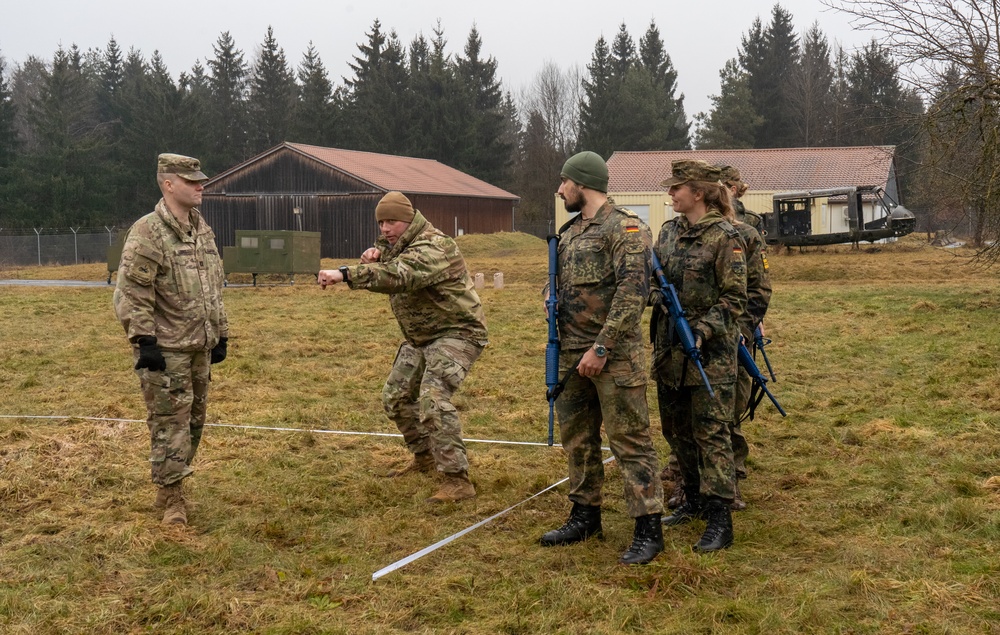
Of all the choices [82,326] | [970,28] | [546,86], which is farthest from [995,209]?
[546,86]

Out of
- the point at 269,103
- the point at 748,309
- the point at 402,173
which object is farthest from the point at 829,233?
the point at 269,103

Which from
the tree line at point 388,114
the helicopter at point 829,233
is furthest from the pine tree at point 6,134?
the helicopter at point 829,233

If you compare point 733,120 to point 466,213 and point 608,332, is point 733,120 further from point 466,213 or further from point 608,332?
point 608,332

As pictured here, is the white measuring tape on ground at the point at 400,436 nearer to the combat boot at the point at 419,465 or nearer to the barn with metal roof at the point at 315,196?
the combat boot at the point at 419,465

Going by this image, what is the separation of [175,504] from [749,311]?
380 cm

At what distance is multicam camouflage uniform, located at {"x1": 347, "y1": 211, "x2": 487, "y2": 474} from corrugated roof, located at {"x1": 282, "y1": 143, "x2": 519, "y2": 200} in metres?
35.1

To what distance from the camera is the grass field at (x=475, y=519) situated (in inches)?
180

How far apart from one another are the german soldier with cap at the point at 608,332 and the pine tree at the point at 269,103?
61843 millimetres

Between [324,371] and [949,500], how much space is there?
7714mm

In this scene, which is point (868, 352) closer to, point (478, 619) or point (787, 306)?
point (787, 306)

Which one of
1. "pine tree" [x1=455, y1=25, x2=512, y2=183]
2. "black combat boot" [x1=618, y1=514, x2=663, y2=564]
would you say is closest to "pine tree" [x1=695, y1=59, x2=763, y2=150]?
"pine tree" [x1=455, y1=25, x2=512, y2=183]

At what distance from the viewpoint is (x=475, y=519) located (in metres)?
6.20

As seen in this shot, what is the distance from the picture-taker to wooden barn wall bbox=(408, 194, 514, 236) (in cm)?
4359

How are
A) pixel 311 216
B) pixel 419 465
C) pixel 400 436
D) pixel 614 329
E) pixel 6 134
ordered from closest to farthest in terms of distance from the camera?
pixel 614 329 → pixel 419 465 → pixel 400 436 → pixel 311 216 → pixel 6 134
